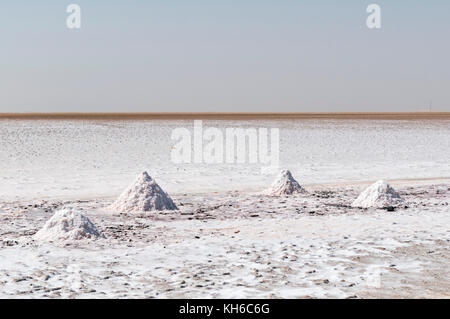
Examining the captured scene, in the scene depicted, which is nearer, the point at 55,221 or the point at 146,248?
the point at 146,248

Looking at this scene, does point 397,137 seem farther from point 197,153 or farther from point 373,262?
point 373,262

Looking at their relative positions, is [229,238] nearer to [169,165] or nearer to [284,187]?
[284,187]

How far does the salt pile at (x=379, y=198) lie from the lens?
10750 millimetres

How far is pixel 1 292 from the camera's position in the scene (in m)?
5.57

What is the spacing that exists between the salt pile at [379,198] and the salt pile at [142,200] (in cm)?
313

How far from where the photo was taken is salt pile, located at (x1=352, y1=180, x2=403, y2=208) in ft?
35.3

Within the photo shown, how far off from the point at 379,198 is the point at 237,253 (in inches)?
175

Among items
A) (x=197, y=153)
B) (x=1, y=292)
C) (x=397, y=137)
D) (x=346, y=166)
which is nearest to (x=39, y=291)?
(x=1, y=292)

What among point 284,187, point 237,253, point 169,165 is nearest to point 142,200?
point 284,187

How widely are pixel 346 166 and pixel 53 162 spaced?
837cm

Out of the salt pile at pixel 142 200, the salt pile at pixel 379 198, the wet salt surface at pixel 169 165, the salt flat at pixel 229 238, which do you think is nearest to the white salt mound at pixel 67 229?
the salt flat at pixel 229 238

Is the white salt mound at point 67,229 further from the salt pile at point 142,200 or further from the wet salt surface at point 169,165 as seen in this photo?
the wet salt surface at point 169,165
